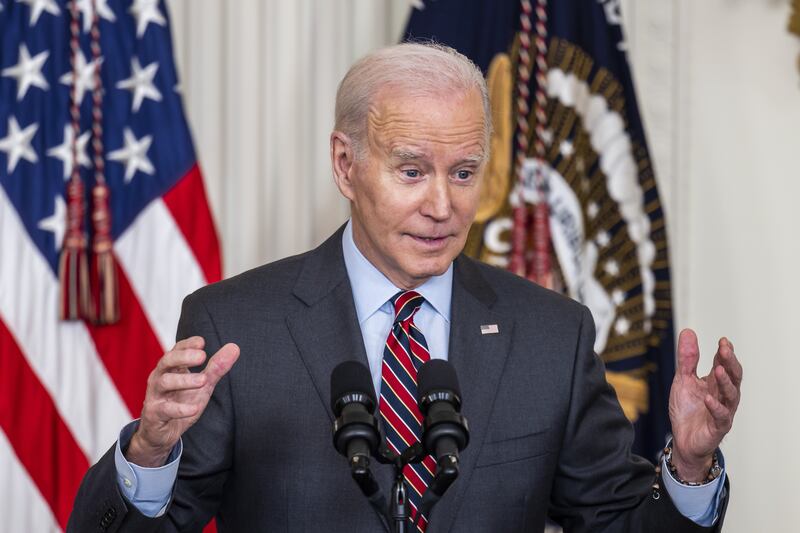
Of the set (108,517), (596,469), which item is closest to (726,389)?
(596,469)

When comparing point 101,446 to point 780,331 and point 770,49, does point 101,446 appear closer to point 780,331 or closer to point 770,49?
point 780,331

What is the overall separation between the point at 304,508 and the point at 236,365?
12.0 inches

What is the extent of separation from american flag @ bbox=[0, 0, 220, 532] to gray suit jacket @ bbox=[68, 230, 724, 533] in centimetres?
120

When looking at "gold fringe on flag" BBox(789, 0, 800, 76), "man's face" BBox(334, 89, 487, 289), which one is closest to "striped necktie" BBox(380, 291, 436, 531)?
"man's face" BBox(334, 89, 487, 289)

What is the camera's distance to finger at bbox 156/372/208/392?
5.87 feet

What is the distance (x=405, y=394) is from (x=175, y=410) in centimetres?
53

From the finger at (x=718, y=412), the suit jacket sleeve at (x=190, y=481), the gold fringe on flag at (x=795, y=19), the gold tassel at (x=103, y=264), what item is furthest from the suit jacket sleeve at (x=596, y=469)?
the gold fringe on flag at (x=795, y=19)

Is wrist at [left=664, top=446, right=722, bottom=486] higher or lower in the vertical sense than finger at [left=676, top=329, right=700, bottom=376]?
lower

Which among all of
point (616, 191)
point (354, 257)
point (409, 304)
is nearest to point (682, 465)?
point (409, 304)

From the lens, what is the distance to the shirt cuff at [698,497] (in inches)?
81.8

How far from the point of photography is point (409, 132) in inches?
85.4

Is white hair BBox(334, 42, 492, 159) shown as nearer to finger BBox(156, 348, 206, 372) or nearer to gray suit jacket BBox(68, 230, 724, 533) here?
gray suit jacket BBox(68, 230, 724, 533)

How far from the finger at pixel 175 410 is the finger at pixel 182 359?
0.06 metres

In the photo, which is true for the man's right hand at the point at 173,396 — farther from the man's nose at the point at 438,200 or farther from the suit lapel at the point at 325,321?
the man's nose at the point at 438,200
